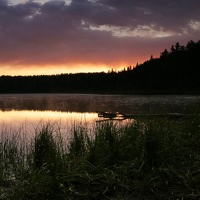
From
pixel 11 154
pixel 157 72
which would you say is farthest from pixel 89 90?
pixel 11 154

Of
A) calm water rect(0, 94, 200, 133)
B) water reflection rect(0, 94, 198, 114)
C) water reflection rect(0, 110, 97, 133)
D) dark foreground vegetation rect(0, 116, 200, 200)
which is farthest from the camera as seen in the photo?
water reflection rect(0, 94, 198, 114)

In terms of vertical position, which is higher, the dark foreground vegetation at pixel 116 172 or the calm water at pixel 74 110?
the dark foreground vegetation at pixel 116 172

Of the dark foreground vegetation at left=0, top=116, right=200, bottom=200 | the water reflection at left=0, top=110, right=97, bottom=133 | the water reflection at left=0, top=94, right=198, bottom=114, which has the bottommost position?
the water reflection at left=0, top=110, right=97, bottom=133

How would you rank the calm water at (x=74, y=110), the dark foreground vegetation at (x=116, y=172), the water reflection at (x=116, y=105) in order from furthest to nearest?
the water reflection at (x=116, y=105) < the calm water at (x=74, y=110) < the dark foreground vegetation at (x=116, y=172)

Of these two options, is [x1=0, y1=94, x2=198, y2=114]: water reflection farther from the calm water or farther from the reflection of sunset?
the reflection of sunset

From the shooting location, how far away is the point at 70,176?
616cm

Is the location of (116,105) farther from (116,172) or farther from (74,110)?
(116,172)

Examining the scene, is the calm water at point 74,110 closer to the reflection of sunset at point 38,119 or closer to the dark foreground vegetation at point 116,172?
the reflection of sunset at point 38,119

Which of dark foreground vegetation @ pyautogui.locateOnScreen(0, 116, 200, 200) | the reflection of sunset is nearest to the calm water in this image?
the reflection of sunset

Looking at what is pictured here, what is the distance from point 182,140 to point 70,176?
137 inches

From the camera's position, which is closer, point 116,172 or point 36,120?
point 116,172

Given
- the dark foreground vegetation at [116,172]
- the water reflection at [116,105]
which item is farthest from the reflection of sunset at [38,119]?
the dark foreground vegetation at [116,172]

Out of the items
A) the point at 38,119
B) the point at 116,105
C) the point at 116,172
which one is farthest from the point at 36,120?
the point at 116,172

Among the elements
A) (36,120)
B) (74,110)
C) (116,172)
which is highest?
(116,172)
